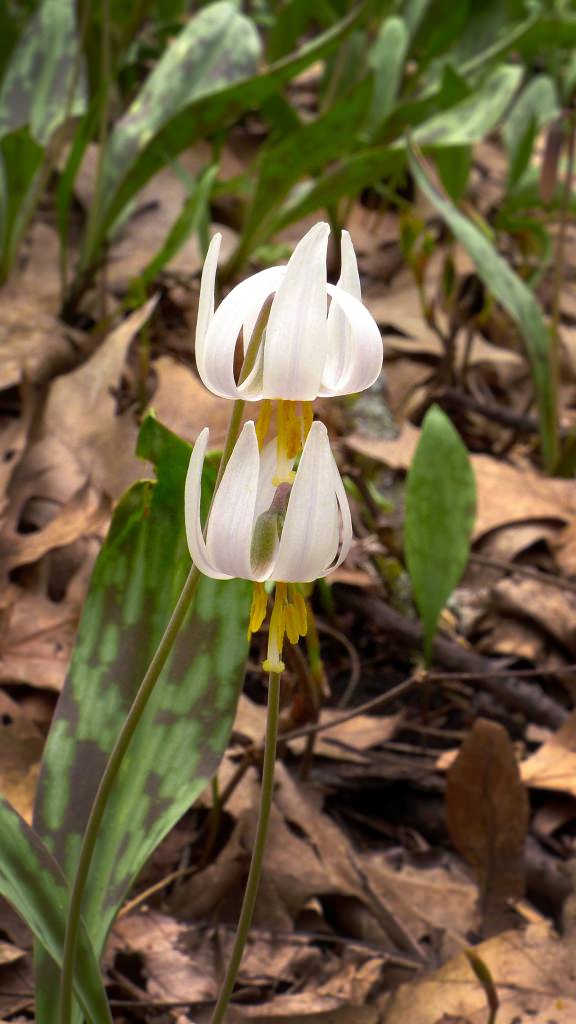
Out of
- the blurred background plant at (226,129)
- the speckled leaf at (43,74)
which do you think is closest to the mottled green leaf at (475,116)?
the blurred background plant at (226,129)

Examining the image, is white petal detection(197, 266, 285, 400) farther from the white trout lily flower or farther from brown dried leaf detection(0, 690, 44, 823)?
brown dried leaf detection(0, 690, 44, 823)

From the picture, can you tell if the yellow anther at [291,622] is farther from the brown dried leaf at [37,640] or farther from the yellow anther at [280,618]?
the brown dried leaf at [37,640]

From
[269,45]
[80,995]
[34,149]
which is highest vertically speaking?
[269,45]

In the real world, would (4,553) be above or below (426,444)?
below

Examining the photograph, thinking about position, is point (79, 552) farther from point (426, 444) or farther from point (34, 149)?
point (34, 149)

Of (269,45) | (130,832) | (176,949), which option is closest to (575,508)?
(176,949)

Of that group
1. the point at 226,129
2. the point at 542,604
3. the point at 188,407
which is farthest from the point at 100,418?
the point at 226,129

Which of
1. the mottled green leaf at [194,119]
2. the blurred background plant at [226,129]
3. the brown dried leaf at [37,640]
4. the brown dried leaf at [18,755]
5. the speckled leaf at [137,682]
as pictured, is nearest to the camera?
the speckled leaf at [137,682]
